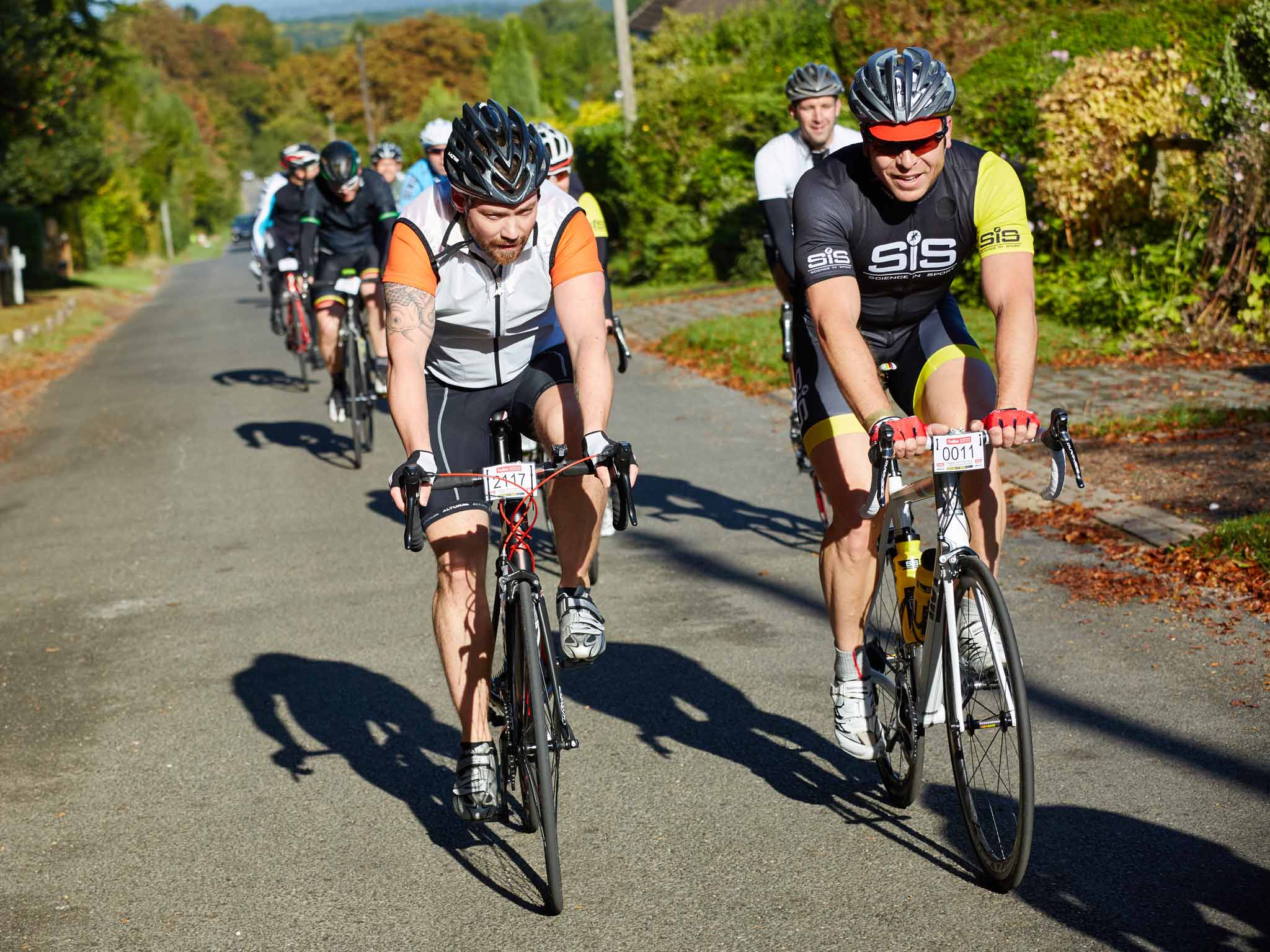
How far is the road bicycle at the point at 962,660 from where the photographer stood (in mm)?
3684

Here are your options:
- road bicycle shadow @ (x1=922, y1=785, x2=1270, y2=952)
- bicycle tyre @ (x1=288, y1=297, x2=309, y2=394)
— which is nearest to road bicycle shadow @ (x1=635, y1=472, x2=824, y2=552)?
road bicycle shadow @ (x1=922, y1=785, x2=1270, y2=952)

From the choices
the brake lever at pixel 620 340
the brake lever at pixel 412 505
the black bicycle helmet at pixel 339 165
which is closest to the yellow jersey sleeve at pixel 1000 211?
the brake lever at pixel 412 505

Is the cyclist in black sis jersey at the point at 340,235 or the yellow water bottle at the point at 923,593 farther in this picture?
the cyclist in black sis jersey at the point at 340,235

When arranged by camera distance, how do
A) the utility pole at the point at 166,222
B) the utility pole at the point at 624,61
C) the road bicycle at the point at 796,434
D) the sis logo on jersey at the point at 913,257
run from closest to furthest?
the sis logo on jersey at the point at 913,257, the road bicycle at the point at 796,434, the utility pole at the point at 624,61, the utility pole at the point at 166,222

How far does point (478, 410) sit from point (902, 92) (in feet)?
5.30

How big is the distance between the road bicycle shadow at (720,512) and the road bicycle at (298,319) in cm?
534

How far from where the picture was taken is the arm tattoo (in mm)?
4262

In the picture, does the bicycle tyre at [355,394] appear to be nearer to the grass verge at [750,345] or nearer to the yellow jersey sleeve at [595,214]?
the yellow jersey sleeve at [595,214]

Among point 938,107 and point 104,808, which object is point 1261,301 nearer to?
point 938,107

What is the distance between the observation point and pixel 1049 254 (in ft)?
49.3

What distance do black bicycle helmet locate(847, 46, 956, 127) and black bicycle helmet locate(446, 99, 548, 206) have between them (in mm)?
964

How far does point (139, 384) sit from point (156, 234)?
5734 centimetres

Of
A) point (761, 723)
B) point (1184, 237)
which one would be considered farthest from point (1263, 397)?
point (761, 723)

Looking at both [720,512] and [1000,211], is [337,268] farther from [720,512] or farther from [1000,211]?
[1000,211]
